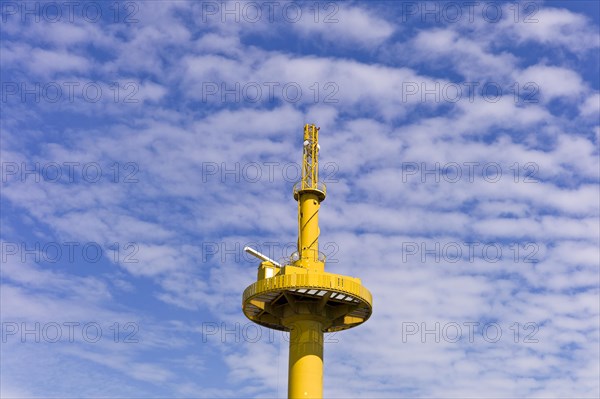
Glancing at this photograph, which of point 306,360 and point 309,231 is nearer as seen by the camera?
point 306,360

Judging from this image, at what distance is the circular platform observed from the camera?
54.7m

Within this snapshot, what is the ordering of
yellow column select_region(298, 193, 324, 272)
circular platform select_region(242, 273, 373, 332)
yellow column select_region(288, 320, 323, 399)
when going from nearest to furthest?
yellow column select_region(288, 320, 323, 399)
circular platform select_region(242, 273, 373, 332)
yellow column select_region(298, 193, 324, 272)

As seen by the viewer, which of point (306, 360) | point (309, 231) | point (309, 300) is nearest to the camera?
point (306, 360)

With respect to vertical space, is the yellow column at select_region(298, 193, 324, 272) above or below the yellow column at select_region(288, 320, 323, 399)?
above

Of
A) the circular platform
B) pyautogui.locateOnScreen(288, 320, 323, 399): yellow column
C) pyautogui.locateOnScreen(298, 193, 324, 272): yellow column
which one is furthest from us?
pyautogui.locateOnScreen(298, 193, 324, 272): yellow column

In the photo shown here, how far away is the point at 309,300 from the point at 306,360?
4.86 meters

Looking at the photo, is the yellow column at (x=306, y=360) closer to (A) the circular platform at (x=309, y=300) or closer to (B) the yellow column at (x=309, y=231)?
(A) the circular platform at (x=309, y=300)

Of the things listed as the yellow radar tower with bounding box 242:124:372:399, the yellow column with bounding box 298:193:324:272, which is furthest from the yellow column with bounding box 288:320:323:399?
the yellow column with bounding box 298:193:324:272

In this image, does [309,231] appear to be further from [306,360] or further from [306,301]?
[306,360]

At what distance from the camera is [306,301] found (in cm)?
5734

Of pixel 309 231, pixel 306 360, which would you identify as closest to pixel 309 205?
pixel 309 231

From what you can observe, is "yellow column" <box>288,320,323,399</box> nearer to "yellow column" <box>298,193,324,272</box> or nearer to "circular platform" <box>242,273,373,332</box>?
"circular platform" <box>242,273,373,332</box>

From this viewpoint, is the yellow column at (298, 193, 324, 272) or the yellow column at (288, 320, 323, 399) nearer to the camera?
the yellow column at (288, 320, 323, 399)

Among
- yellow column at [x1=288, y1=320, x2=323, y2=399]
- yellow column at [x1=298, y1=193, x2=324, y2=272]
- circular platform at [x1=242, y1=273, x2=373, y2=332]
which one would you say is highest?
yellow column at [x1=298, y1=193, x2=324, y2=272]
